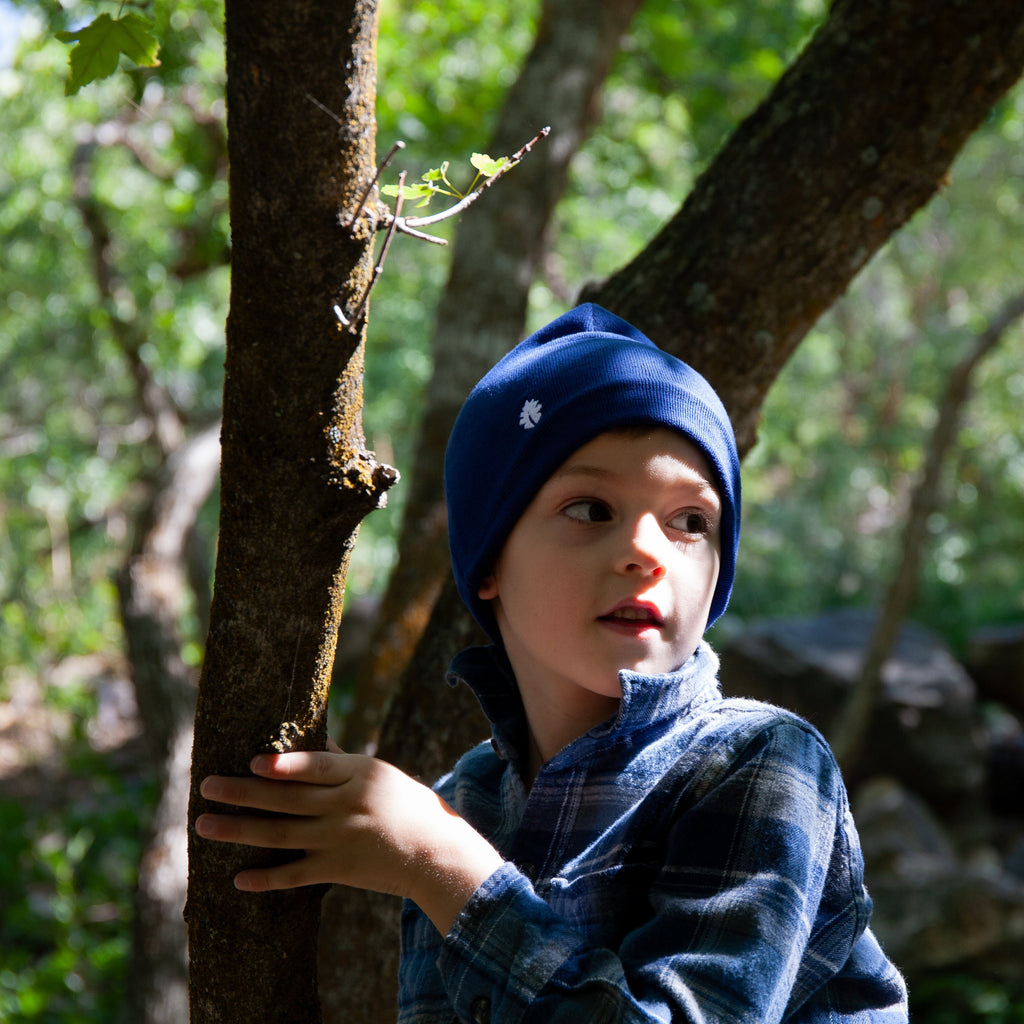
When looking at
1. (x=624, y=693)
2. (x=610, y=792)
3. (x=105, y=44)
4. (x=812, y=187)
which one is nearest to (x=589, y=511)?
(x=624, y=693)

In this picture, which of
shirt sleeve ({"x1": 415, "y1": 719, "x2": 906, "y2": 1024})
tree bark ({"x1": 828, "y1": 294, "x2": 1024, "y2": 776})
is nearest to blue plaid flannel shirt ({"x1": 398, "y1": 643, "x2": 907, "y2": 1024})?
shirt sleeve ({"x1": 415, "y1": 719, "x2": 906, "y2": 1024})

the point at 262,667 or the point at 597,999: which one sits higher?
the point at 262,667

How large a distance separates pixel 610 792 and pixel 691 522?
31 centimetres

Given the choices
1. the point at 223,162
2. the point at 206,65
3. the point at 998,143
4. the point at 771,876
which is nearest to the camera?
the point at 771,876

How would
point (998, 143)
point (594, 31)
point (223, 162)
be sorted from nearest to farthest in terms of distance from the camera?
point (594, 31), point (223, 162), point (998, 143)

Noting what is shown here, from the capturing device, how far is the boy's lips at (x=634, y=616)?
1.14 meters

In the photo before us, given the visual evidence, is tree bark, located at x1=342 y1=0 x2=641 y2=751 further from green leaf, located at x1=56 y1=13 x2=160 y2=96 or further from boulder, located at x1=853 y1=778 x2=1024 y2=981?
boulder, located at x1=853 y1=778 x2=1024 y2=981

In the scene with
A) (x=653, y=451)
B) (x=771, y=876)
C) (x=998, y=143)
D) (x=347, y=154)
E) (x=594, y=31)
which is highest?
(x=998, y=143)

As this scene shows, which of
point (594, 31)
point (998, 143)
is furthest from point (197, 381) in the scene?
point (998, 143)

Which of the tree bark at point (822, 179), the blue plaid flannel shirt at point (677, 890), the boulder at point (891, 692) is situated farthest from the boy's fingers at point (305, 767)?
the boulder at point (891, 692)

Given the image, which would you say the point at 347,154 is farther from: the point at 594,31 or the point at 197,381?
the point at 197,381

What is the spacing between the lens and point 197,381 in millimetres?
10039

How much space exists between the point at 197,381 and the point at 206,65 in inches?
199

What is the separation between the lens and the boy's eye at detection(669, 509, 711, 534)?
3.91 feet
